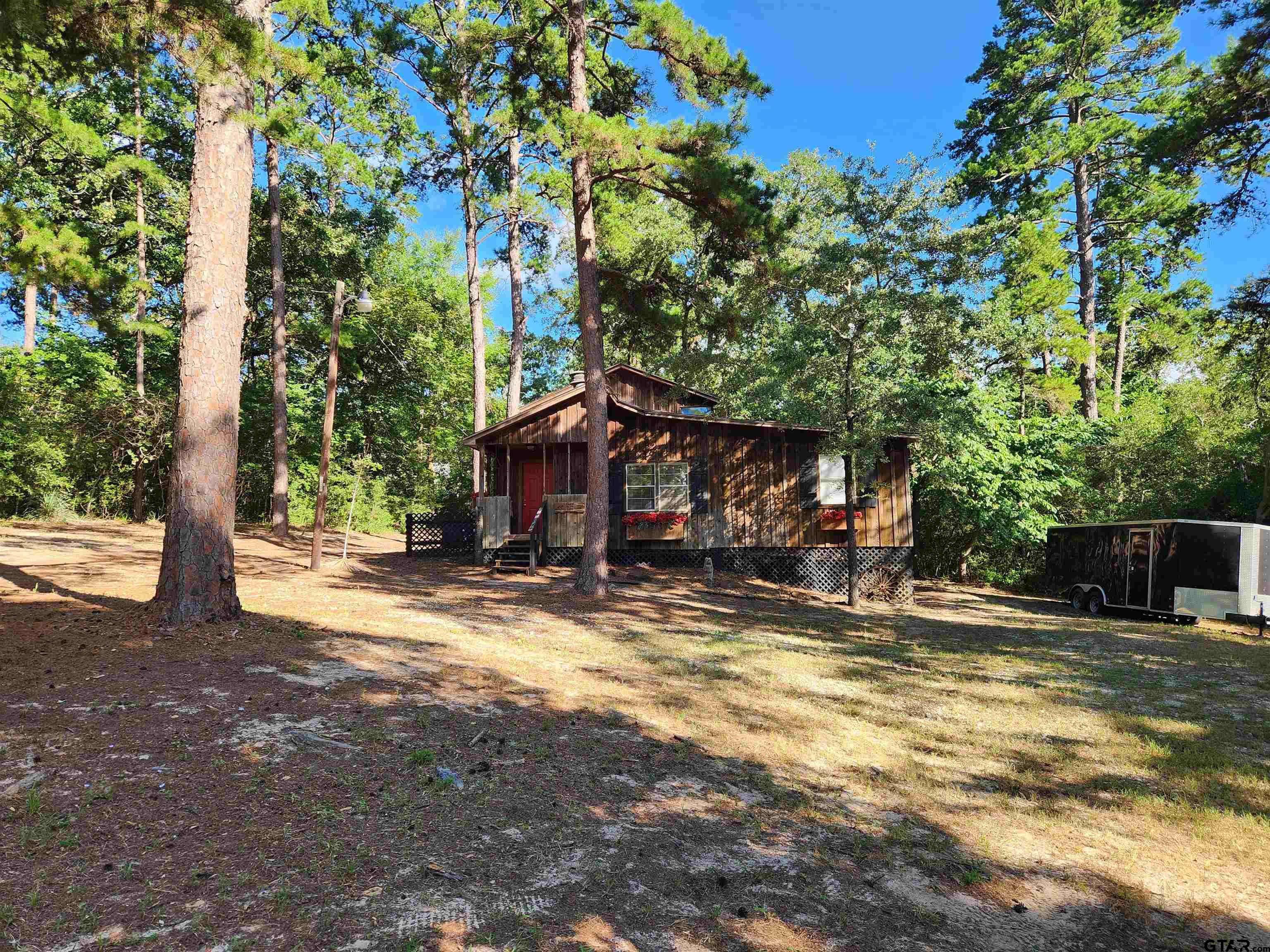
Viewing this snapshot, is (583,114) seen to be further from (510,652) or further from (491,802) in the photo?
(491,802)

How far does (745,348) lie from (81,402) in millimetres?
20703

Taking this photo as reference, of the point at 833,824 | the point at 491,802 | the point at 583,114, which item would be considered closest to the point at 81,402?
the point at 583,114

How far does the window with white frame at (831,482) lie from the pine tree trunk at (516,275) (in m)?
10.9

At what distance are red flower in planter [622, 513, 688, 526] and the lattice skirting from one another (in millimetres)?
721

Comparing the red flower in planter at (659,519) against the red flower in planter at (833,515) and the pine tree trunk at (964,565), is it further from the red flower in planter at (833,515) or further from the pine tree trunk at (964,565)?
the pine tree trunk at (964,565)

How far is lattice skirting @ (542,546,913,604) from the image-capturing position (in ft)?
53.7

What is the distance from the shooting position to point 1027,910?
3.11m

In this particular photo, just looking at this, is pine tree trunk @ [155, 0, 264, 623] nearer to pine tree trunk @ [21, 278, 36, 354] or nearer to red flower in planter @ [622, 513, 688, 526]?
red flower in planter @ [622, 513, 688, 526]

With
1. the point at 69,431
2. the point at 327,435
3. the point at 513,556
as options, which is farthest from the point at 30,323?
the point at 513,556

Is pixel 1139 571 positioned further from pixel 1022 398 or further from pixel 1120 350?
pixel 1120 350

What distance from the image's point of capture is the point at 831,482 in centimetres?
1698

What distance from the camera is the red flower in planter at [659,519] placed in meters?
A: 16.6

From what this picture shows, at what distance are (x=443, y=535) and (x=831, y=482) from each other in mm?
11557

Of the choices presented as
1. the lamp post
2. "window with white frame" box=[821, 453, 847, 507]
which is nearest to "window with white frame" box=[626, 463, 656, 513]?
"window with white frame" box=[821, 453, 847, 507]
